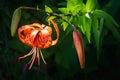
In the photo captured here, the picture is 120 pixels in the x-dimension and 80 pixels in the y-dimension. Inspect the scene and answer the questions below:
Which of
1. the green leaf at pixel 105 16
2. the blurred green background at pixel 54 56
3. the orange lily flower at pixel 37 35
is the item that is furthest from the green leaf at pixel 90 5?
the blurred green background at pixel 54 56

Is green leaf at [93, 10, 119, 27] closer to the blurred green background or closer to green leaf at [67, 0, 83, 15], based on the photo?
green leaf at [67, 0, 83, 15]

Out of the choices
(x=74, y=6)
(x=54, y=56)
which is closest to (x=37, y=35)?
(x=74, y=6)

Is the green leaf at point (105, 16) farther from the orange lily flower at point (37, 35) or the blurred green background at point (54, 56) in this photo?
the blurred green background at point (54, 56)

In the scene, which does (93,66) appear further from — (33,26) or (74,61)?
(33,26)

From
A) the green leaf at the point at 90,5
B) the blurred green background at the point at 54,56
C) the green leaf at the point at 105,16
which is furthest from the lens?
the blurred green background at the point at 54,56

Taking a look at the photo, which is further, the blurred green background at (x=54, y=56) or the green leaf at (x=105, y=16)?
the blurred green background at (x=54, y=56)

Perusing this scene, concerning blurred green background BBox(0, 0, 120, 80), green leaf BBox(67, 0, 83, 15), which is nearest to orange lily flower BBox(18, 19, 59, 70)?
green leaf BBox(67, 0, 83, 15)

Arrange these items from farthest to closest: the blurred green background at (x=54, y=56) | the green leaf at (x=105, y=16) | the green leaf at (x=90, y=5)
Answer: the blurred green background at (x=54, y=56) → the green leaf at (x=90, y=5) → the green leaf at (x=105, y=16)

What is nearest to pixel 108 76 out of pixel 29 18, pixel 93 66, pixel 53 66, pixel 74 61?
pixel 93 66
